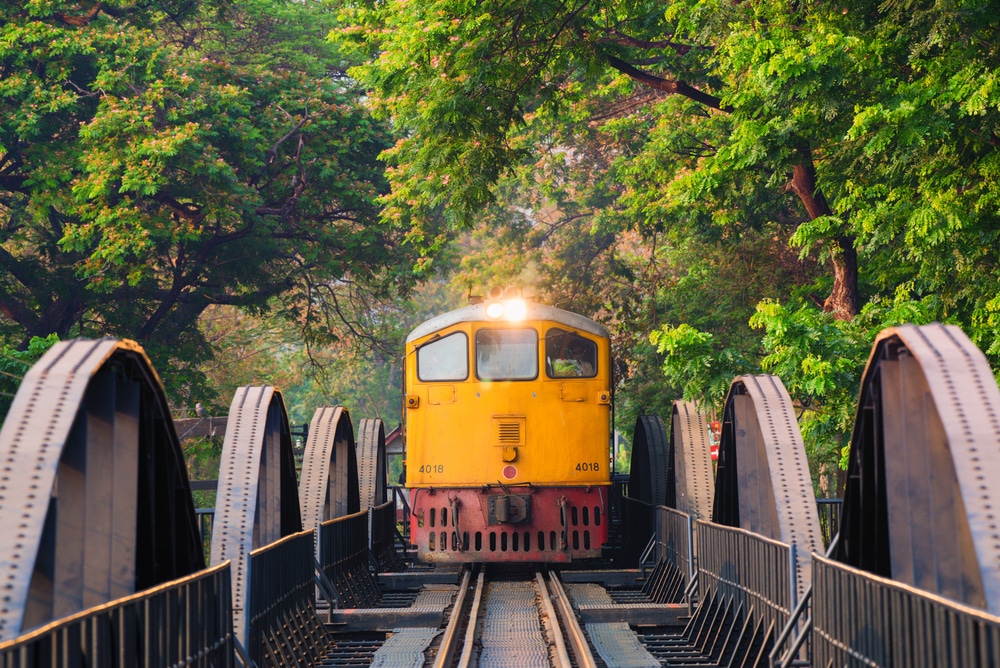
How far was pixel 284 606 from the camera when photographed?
9.05 meters

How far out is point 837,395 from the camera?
15461 millimetres

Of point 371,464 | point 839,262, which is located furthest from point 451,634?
point 839,262

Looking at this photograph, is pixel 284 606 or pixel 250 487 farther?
pixel 284 606

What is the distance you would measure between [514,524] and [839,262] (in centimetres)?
636

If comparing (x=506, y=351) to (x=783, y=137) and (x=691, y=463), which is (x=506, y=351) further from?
(x=783, y=137)

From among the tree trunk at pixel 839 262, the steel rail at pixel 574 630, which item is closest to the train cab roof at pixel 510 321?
the steel rail at pixel 574 630

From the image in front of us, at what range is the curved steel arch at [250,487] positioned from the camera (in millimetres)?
7719

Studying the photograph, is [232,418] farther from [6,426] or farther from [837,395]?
[837,395]

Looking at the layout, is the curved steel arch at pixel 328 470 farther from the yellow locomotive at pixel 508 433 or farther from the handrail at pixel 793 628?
the handrail at pixel 793 628

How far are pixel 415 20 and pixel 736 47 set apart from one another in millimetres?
5192

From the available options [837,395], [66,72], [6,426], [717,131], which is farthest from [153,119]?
[6,426]

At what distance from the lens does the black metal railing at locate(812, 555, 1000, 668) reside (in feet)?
14.1

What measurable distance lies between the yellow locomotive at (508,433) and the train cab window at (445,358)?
0.01 meters

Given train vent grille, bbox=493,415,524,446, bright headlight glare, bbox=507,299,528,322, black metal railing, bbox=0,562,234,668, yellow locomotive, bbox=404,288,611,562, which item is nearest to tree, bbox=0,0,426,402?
yellow locomotive, bbox=404,288,611,562
